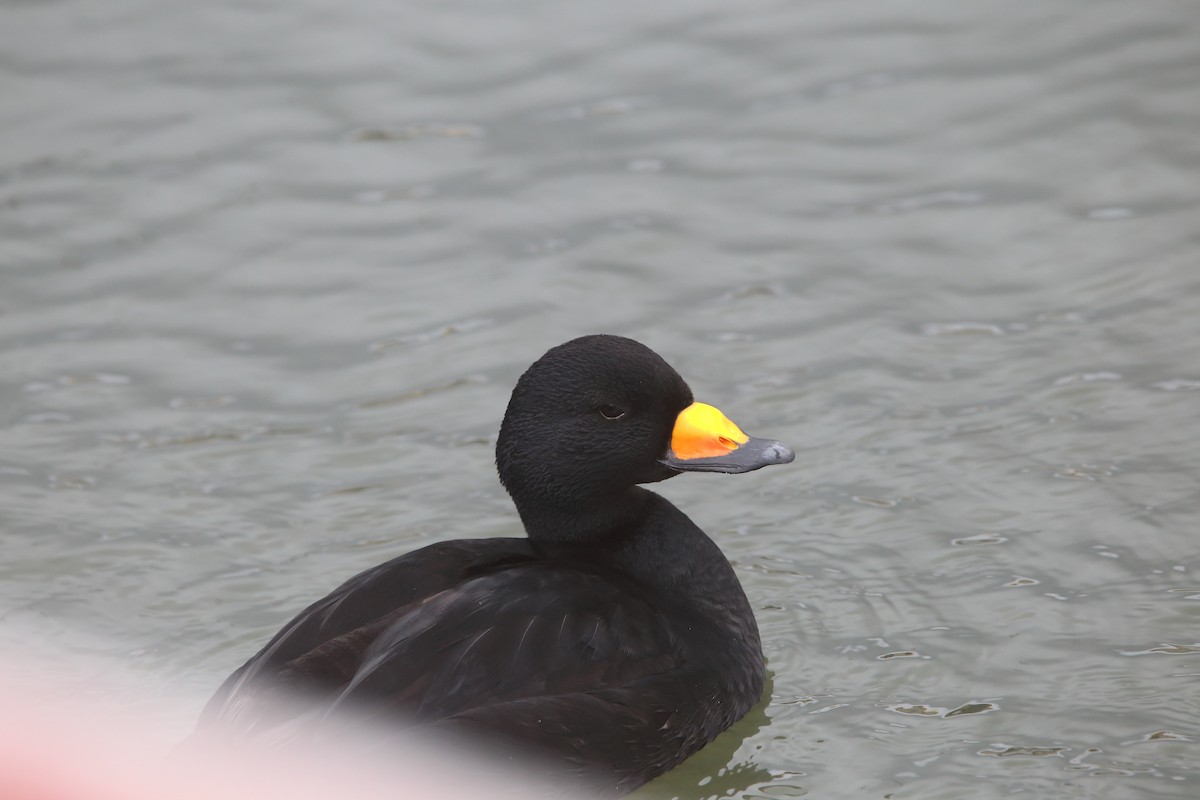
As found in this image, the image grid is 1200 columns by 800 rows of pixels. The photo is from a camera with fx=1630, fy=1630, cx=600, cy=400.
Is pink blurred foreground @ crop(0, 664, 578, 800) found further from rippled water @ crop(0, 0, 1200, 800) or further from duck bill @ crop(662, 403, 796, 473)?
duck bill @ crop(662, 403, 796, 473)

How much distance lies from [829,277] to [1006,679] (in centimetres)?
310

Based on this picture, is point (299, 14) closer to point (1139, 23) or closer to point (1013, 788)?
point (1139, 23)

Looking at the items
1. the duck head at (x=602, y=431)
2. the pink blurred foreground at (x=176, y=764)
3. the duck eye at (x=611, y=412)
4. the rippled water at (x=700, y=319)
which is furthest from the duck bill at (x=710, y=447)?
the pink blurred foreground at (x=176, y=764)

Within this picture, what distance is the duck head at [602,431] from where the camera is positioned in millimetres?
5508

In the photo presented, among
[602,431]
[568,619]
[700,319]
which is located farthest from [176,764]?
[700,319]

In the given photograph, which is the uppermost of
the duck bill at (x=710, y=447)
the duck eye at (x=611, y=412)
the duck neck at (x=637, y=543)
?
the duck eye at (x=611, y=412)

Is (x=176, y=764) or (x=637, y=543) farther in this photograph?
(x=637, y=543)

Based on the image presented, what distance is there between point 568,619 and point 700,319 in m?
3.22

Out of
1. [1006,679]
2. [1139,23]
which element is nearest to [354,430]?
[1006,679]

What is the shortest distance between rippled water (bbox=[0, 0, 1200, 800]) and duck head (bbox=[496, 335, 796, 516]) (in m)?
0.82

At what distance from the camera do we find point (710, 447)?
A: 557cm

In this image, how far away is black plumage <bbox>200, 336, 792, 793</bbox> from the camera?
4676mm

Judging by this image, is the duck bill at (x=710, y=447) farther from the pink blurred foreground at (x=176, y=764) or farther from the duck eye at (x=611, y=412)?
the pink blurred foreground at (x=176, y=764)

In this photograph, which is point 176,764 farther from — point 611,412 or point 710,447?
point 710,447
